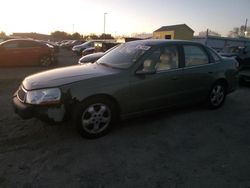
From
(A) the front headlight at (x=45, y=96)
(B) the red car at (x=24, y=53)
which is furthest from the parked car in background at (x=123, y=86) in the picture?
(B) the red car at (x=24, y=53)

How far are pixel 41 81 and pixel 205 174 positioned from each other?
9.11 ft

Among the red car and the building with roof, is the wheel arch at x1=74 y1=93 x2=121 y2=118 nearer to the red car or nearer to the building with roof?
the red car

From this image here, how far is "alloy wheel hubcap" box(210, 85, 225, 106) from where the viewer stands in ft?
18.8

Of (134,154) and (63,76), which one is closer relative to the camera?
(134,154)

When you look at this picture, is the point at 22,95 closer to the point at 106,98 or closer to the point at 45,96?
the point at 45,96

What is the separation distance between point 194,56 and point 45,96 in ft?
10.2

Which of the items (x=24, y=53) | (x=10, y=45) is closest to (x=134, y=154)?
(x=24, y=53)

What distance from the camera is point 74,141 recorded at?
13.3 feet

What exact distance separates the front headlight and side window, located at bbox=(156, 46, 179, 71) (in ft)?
6.12

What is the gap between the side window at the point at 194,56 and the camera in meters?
5.07

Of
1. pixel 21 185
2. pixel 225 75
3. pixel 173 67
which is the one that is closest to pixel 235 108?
pixel 225 75

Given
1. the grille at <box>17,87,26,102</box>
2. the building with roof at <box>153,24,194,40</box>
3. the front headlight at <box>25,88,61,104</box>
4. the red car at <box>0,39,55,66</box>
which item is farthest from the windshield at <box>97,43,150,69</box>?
the building with roof at <box>153,24,194,40</box>

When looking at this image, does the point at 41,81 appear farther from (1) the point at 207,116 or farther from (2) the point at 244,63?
(2) the point at 244,63

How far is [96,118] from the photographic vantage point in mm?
4070
